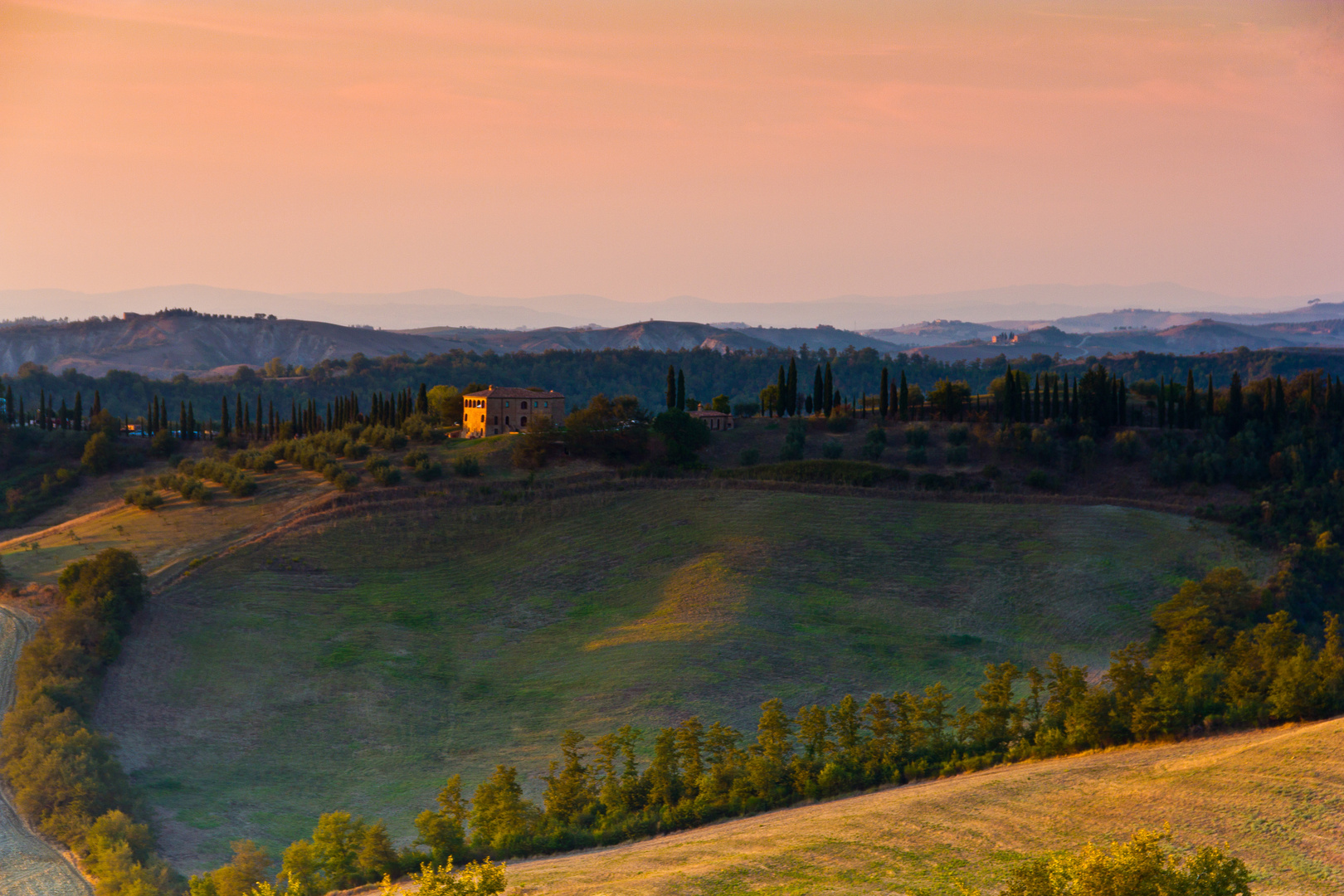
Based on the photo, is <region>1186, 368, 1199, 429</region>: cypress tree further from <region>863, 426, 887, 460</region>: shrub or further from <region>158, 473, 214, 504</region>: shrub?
<region>158, 473, 214, 504</region>: shrub

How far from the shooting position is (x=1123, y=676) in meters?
35.4

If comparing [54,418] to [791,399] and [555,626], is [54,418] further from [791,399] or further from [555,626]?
[555,626]

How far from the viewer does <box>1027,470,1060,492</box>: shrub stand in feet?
243

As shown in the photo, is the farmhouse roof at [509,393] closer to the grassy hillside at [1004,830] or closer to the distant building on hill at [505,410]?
the distant building on hill at [505,410]

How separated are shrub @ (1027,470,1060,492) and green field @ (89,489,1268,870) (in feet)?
22.7

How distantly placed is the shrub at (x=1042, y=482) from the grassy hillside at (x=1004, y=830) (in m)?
43.3

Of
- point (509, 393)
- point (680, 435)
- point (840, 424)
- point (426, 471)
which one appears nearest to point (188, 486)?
point (426, 471)

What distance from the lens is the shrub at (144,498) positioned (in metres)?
74.2

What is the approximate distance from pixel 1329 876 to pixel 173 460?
296 feet

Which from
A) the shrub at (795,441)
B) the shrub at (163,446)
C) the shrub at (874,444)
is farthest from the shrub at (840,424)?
the shrub at (163,446)

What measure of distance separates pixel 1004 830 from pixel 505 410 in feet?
209

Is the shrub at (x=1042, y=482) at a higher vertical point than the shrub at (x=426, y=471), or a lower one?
lower

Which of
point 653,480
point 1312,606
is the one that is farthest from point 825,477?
point 1312,606

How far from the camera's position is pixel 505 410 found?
85.7 meters
